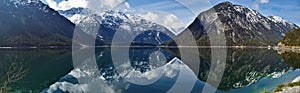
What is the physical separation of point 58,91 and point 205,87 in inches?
523

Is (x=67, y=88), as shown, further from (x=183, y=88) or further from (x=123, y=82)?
(x=183, y=88)

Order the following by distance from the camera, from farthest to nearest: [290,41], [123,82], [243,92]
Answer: [290,41]
[123,82]
[243,92]

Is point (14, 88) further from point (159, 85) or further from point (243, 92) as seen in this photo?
point (243, 92)

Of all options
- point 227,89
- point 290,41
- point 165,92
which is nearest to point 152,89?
point 165,92

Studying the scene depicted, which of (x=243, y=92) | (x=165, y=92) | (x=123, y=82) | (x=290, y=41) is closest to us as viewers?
(x=165, y=92)

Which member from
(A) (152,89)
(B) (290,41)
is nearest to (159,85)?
(A) (152,89)

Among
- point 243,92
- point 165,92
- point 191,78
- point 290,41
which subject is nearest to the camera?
point 165,92

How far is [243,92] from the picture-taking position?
30.4m

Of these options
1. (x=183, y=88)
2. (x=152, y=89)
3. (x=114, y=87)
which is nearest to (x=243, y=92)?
(x=183, y=88)

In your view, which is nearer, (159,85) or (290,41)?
(159,85)

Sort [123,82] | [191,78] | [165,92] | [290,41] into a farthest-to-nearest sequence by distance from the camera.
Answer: [290,41] < [191,78] < [123,82] < [165,92]

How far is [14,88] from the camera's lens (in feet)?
102

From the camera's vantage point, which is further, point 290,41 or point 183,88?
point 290,41

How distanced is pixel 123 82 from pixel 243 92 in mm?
11634
